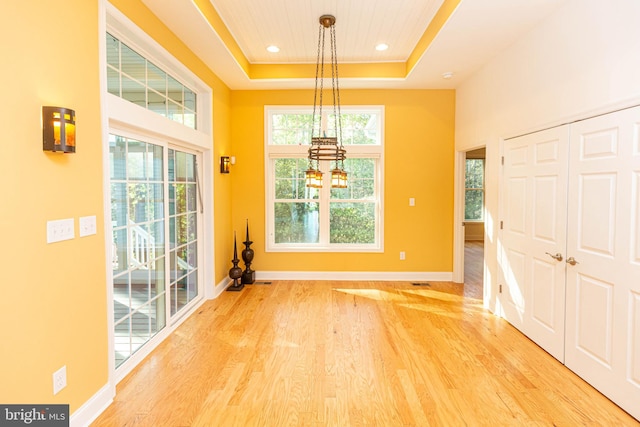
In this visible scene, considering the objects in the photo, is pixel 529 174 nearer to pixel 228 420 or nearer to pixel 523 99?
pixel 523 99

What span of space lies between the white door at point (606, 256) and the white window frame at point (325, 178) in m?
2.86

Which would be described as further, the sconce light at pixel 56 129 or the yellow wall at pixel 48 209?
the sconce light at pixel 56 129

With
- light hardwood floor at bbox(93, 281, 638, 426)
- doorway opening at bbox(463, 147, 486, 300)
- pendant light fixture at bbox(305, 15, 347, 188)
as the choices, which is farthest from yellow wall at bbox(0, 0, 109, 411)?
doorway opening at bbox(463, 147, 486, 300)

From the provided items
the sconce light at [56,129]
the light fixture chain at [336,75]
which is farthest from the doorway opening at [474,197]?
the sconce light at [56,129]

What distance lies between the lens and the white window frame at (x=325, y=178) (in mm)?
5352

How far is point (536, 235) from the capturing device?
10.7 feet

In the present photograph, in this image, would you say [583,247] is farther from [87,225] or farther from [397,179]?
[87,225]

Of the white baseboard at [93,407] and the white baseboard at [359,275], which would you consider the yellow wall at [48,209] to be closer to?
the white baseboard at [93,407]

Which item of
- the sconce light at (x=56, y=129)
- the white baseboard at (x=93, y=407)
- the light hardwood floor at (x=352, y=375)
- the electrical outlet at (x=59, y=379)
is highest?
the sconce light at (x=56, y=129)

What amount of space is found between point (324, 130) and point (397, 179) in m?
1.40

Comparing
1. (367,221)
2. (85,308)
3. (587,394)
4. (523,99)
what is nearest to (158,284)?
(85,308)

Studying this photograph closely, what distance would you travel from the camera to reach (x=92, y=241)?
2193 mm

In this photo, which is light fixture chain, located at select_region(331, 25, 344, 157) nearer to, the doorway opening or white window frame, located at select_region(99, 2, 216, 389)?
white window frame, located at select_region(99, 2, 216, 389)

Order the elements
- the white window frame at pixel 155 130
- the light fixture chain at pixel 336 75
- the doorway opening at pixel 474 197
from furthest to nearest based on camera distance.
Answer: the doorway opening at pixel 474 197
the light fixture chain at pixel 336 75
the white window frame at pixel 155 130
